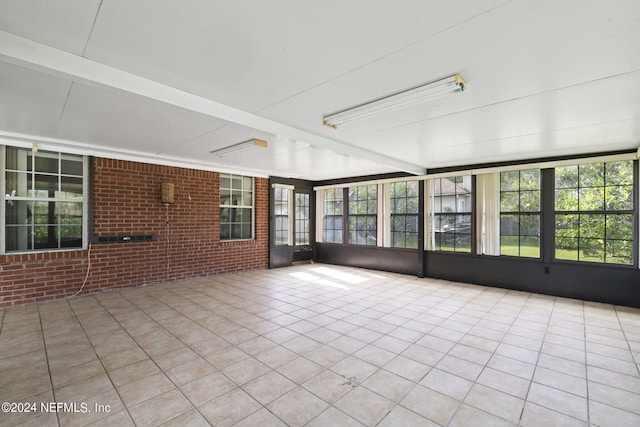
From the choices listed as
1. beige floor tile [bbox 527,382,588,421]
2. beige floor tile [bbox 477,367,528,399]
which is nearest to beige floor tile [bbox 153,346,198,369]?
beige floor tile [bbox 477,367,528,399]

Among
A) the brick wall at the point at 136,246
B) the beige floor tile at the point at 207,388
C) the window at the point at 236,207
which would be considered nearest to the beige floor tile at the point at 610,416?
the beige floor tile at the point at 207,388

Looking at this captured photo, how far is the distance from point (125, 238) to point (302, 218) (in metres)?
4.36

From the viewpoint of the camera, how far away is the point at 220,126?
3.54 metres

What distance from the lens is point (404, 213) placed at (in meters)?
6.82

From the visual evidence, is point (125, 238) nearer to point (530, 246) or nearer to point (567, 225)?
point (530, 246)

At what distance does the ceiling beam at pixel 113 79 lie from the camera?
72.3 inches

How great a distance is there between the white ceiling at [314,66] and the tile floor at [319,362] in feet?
7.67

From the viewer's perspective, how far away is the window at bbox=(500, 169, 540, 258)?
17.1 ft

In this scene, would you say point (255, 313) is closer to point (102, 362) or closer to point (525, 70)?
point (102, 362)

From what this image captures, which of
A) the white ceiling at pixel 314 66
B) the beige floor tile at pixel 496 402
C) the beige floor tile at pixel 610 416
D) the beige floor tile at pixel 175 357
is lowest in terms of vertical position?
the beige floor tile at pixel 610 416

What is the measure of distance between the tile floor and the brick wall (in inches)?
16.7

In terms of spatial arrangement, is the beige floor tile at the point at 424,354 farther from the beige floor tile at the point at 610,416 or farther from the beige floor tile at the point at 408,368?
the beige floor tile at the point at 610,416

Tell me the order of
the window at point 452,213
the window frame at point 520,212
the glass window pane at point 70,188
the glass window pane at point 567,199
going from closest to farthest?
the glass window pane at point 70,188, the glass window pane at point 567,199, the window frame at point 520,212, the window at point 452,213

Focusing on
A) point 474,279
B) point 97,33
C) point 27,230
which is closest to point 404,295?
point 474,279
